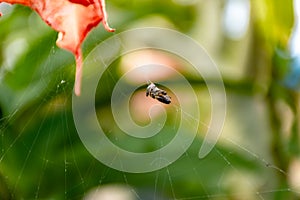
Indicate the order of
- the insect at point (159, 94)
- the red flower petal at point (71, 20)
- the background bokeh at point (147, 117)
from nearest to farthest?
the red flower petal at point (71, 20)
the insect at point (159, 94)
the background bokeh at point (147, 117)

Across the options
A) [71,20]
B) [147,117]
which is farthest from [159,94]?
[147,117]

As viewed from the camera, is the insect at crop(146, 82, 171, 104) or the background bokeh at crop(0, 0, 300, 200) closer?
the insect at crop(146, 82, 171, 104)

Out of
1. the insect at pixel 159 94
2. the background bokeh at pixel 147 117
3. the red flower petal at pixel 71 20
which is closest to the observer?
the red flower petal at pixel 71 20

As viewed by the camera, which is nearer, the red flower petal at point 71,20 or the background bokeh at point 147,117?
the red flower petal at point 71,20

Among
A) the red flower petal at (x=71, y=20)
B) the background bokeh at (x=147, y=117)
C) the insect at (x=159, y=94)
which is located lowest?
the background bokeh at (x=147, y=117)

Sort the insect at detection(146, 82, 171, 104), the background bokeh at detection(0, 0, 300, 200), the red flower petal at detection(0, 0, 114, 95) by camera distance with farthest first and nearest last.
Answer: the background bokeh at detection(0, 0, 300, 200), the insect at detection(146, 82, 171, 104), the red flower petal at detection(0, 0, 114, 95)

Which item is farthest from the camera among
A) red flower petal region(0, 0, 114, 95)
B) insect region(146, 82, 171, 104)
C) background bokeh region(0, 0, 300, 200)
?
background bokeh region(0, 0, 300, 200)

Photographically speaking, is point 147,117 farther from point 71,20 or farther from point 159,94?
point 71,20

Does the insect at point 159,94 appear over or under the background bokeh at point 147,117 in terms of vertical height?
over

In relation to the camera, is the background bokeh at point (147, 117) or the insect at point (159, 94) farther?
the background bokeh at point (147, 117)

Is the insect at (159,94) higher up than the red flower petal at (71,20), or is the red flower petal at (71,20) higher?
the red flower petal at (71,20)
